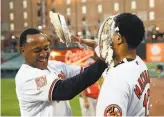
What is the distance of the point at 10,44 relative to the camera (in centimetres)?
2342

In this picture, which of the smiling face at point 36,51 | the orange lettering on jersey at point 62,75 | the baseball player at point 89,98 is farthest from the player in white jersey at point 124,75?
the baseball player at point 89,98

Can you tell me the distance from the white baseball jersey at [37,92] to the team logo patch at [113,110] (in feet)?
2.55

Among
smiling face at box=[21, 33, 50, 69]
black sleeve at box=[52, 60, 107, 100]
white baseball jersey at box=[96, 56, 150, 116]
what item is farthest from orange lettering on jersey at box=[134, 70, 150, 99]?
smiling face at box=[21, 33, 50, 69]

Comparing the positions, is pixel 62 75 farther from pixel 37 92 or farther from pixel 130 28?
pixel 130 28

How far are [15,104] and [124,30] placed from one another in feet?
32.4

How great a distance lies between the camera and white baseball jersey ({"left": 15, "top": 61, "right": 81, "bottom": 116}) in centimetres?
276

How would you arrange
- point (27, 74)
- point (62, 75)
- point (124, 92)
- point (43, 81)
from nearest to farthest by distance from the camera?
point (124, 92) < point (43, 81) < point (27, 74) < point (62, 75)

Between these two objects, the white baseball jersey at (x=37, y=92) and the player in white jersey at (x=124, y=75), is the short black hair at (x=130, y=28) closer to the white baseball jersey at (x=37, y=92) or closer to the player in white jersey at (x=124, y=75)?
the player in white jersey at (x=124, y=75)

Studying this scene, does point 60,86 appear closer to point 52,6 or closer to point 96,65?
point 96,65

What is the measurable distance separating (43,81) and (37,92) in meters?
0.09

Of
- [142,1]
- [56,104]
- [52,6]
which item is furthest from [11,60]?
[56,104]

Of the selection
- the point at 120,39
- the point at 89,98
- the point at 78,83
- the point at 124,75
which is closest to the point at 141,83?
the point at 124,75

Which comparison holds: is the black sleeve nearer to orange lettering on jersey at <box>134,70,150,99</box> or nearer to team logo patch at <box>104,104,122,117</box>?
orange lettering on jersey at <box>134,70,150,99</box>

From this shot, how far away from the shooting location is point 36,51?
3.03 m
